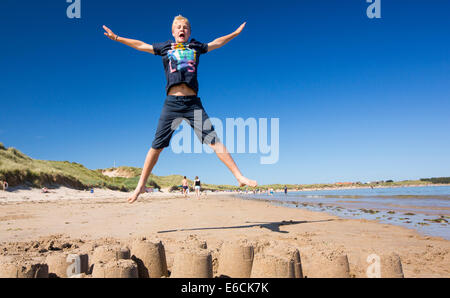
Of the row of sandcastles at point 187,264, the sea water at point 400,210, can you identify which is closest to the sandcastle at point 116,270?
the row of sandcastles at point 187,264

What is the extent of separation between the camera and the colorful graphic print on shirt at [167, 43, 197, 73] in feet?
14.4

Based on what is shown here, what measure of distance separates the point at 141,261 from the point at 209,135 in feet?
7.50

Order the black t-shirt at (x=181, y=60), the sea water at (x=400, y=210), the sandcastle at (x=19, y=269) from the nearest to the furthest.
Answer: the sandcastle at (x=19, y=269)
the black t-shirt at (x=181, y=60)
the sea water at (x=400, y=210)

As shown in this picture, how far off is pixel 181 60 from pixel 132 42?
3.52 ft

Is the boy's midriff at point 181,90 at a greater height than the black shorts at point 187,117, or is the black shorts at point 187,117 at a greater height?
the boy's midriff at point 181,90

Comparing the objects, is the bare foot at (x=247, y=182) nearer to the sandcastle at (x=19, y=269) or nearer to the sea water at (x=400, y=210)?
the sandcastle at (x=19, y=269)

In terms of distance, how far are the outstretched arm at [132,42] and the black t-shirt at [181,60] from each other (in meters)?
0.12

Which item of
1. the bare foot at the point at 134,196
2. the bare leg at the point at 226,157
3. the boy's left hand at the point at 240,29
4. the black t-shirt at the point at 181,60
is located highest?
the boy's left hand at the point at 240,29

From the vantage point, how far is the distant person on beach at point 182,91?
14.4 feet

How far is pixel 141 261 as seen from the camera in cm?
253

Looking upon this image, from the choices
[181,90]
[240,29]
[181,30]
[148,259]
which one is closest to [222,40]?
[240,29]

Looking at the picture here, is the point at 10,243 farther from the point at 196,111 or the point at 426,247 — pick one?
the point at 426,247

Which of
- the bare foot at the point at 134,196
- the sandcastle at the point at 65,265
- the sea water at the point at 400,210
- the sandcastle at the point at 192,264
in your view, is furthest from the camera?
the sea water at the point at 400,210
